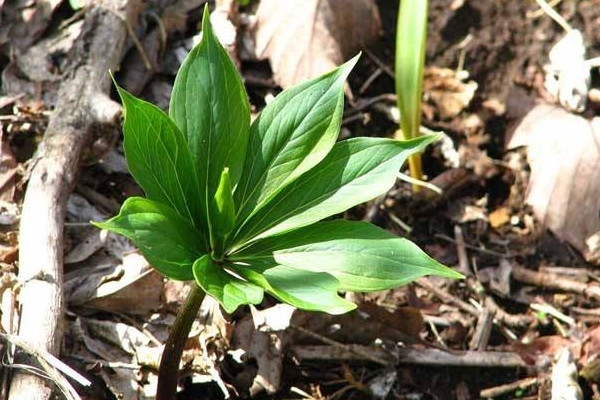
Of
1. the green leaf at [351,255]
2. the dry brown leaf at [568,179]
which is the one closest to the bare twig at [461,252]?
the dry brown leaf at [568,179]

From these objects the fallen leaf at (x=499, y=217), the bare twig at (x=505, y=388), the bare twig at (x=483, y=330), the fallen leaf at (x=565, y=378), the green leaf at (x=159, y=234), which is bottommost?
the bare twig at (x=505, y=388)

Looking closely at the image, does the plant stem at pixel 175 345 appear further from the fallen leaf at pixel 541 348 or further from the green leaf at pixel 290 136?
the fallen leaf at pixel 541 348

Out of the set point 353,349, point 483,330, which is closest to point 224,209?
point 353,349

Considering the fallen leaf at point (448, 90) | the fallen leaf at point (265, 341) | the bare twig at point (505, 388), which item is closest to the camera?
the fallen leaf at point (265, 341)

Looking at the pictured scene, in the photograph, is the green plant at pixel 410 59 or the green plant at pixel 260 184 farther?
the green plant at pixel 410 59

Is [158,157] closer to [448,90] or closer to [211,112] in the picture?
[211,112]

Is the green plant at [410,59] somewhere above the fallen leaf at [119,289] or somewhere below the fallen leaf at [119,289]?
above

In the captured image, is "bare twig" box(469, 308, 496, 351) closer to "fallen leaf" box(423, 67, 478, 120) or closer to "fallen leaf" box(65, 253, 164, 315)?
"fallen leaf" box(423, 67, 478, 120)
